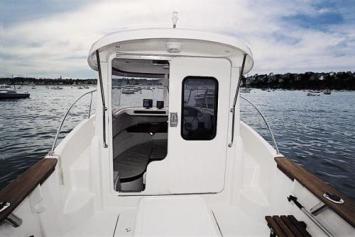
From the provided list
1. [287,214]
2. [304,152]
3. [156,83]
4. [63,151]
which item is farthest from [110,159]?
[304,152]

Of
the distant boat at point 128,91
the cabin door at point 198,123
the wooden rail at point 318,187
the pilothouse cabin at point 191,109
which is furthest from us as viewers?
the distant boat at point 128,91

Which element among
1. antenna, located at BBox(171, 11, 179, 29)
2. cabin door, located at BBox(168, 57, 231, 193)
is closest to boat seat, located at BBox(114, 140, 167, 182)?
cabin door, located at BBox(168, 57, 231, 193)

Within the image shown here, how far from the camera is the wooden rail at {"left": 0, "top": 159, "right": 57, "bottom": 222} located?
5.03 feet

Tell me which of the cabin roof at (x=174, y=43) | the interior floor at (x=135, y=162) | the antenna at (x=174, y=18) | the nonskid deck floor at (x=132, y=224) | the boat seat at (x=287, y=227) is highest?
the antenna at (x=174, y=18)

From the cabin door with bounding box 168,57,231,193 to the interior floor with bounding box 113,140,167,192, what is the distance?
0.99 metres

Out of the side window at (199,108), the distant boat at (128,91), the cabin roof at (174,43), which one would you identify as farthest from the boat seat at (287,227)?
the distant boat at (128,91)

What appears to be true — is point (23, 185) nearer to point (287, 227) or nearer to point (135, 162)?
point (287, 227)

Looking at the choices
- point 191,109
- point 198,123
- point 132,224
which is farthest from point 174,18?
point 132,224

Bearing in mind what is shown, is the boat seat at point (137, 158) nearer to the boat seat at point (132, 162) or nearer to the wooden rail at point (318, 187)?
the boat seat at point (132, 162)

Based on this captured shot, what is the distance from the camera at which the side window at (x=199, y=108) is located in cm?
273

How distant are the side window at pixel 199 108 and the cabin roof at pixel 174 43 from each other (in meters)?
0.34

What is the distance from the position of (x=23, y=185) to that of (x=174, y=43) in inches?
68.0

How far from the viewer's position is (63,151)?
2.83m

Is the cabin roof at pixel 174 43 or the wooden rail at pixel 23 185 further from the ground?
the cabin roof at pixel 174 43
